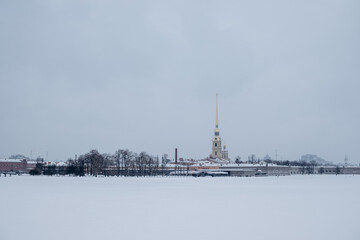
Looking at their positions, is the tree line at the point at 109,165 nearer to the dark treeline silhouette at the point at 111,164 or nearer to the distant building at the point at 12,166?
the dark treeline silhouette at the point at 111,164

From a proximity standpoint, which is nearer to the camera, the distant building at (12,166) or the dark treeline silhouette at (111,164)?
the dark treeline silhouette at (111,164)

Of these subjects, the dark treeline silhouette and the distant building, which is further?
the distant building

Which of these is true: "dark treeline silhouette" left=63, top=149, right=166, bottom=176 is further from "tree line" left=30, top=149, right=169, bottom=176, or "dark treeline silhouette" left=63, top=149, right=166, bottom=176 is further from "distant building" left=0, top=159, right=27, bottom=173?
"distant building" left=0, top=159, right=27, bottom=173
